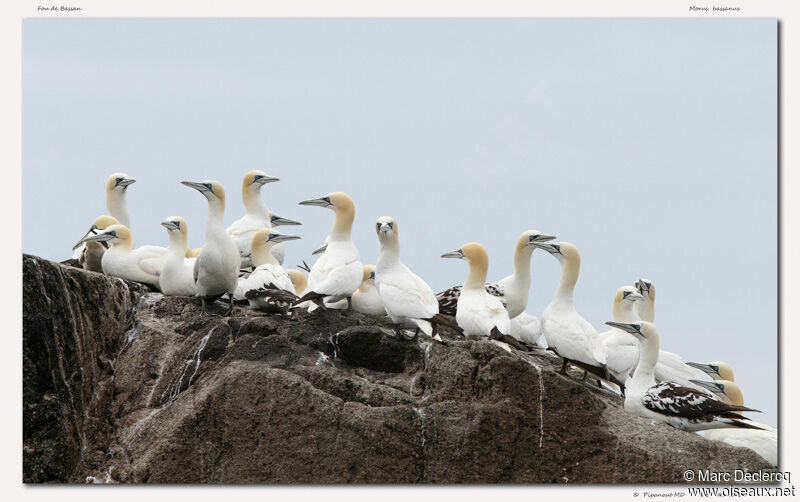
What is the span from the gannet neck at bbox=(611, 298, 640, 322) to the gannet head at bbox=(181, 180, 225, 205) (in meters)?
4.42

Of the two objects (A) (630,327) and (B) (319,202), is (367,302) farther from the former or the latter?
(A) (630,327)

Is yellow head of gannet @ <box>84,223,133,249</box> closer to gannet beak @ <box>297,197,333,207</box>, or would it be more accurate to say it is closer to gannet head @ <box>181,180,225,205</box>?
gannet head @ <box>181,180,225,205</box>

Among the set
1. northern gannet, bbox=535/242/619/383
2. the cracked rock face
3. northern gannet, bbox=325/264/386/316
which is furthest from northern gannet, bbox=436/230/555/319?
the cracked rock face

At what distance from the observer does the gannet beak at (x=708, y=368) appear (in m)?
12.9

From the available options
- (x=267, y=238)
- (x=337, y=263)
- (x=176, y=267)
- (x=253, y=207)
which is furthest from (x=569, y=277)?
(x=253, y=207)

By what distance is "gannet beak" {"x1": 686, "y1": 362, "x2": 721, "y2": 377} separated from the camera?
12883 mm

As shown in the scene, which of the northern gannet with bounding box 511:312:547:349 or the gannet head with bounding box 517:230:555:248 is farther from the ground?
the gannet head with bounding box 517:230:555:248

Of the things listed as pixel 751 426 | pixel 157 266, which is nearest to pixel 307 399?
pixel 157 266

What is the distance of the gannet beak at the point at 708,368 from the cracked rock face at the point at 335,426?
3.41m

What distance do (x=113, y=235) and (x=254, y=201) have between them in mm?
2062

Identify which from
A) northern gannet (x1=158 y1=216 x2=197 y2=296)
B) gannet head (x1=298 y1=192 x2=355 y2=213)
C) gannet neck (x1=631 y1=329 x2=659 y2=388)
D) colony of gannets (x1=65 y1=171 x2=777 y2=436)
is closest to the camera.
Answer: colony of gannets (x1=65 y1=171 x2=777 y2=436)

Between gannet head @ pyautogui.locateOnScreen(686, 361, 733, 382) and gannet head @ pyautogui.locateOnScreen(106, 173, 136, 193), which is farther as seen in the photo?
gannet head @ pyautogui.locateOnScreen(106, 173, 136, 193)

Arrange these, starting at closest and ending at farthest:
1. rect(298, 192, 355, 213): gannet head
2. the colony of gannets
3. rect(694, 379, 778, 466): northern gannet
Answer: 1. rect(694, 379, 778, 466): northern gannet
2. the colony of gannets
3. rect(298, 192, 355, 213): gannet head

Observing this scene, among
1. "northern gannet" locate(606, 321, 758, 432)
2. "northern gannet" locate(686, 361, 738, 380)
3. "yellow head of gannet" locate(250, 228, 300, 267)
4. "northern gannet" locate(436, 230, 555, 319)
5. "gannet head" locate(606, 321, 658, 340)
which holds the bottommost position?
"northern gannet" locate(686, 361, 738, 380)
